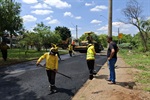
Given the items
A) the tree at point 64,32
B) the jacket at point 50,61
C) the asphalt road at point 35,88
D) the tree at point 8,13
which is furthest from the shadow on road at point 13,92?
the tree at point 64,32

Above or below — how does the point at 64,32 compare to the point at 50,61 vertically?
above

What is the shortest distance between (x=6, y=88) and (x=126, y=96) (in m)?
4.87

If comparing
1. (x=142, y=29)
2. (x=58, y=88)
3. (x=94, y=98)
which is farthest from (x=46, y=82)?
(x=142, y=29)

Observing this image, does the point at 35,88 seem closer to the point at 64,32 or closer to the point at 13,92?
the point at 13,92

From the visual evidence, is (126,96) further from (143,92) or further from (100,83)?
(100,83)

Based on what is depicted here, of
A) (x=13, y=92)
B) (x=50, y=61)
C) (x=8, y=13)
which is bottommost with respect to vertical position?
(x=13, y=92)

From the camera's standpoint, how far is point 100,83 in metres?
11.5

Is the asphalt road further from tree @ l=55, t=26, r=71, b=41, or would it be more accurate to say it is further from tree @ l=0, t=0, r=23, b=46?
tree @ l=55, t=26, r=71, b=41

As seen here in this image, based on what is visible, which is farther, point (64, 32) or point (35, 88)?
point (64, 32)

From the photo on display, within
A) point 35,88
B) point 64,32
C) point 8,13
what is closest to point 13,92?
point 35,88

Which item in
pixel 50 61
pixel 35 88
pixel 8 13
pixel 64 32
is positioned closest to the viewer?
pixel 50 61

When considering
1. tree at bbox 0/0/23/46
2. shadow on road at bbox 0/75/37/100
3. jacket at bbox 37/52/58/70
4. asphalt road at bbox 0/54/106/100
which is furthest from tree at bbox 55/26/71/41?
jacket at bbox 37/52/58/70

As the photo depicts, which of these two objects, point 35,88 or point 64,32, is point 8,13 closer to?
point 35,88

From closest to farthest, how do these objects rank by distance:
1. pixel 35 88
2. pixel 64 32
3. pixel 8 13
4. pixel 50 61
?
1. pixel 50 61
2. pixel 35 88
3. pixel 8 13
4. pixel 64 32
